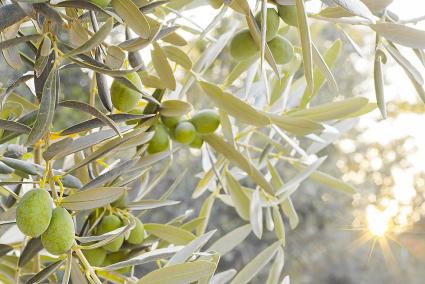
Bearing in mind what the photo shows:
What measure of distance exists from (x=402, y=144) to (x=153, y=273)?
5.23 meters

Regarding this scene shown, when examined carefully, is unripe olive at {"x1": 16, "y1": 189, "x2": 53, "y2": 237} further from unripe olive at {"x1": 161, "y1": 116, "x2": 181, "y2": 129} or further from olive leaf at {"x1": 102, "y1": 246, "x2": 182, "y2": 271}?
unripe olive at {"x1": 161, "y1": 116, "x2": 181, "y2": 129}

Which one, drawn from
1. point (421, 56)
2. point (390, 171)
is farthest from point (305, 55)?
point (390, 171)

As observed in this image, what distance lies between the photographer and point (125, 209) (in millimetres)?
558

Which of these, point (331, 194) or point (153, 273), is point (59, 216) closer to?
point (153, 273)

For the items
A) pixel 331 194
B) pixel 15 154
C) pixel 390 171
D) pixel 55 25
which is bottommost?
pixel 390 171

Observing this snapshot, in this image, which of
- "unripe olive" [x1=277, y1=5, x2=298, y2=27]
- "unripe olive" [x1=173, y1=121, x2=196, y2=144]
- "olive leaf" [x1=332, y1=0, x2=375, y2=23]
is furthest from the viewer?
"unripe olive" [x1=173, y1=121, x2=196, y2=144]

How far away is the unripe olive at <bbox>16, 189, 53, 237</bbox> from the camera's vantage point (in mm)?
388

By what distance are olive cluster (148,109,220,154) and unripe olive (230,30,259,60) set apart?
0.08 meters

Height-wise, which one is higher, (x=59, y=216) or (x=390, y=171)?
(x=59, y=216)

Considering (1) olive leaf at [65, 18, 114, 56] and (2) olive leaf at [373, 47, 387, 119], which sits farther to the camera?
(2) olive leaf at [373, 47, 387, 119]

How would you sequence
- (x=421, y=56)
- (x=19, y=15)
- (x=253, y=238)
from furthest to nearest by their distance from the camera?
(x=253, y=238), (x=421, y=56), (x=19, y=15)

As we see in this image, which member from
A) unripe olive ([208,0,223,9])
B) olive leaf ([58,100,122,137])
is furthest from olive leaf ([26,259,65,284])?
unripe olive ([208,0,223,9])

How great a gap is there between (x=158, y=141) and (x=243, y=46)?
11 cm

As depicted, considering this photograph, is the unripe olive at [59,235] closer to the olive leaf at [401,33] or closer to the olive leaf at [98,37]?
→ the olive leaf at [98,37]
